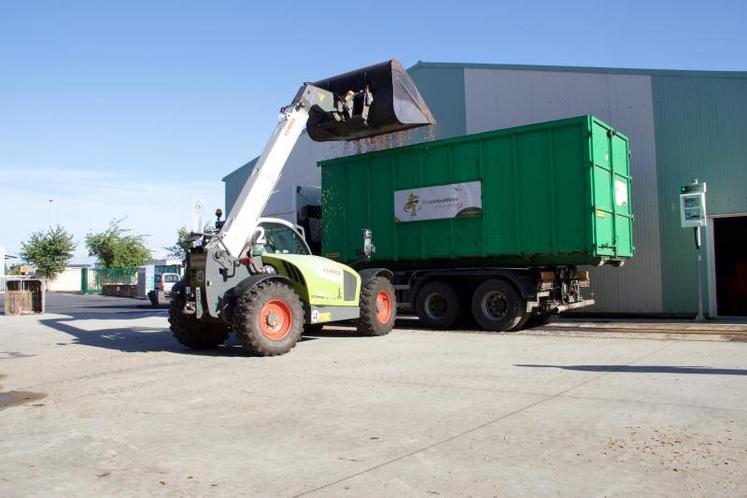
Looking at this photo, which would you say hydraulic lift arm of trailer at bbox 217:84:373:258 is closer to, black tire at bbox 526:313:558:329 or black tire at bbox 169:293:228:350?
→ black tire at bbox 169:293:228:350

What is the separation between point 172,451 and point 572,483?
8.88ft

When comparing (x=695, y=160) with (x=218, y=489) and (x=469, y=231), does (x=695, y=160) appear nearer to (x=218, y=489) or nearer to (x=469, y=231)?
(x=469, y=231)

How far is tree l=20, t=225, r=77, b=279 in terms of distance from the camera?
53875 millimetres

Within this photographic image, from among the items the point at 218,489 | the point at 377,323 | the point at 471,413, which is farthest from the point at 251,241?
the point at 218,489

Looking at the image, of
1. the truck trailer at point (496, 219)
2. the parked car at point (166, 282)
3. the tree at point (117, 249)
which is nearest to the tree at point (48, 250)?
the tree at point (117, 249)

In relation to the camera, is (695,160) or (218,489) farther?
(695,160)

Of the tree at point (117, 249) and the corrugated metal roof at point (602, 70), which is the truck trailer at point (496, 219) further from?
the tree at point (117, 249)

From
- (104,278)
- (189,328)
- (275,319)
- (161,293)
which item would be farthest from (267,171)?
(104,278)

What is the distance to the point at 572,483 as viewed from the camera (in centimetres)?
362

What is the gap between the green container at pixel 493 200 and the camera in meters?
11.6

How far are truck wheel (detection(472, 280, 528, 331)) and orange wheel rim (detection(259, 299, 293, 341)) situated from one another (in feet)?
15.6

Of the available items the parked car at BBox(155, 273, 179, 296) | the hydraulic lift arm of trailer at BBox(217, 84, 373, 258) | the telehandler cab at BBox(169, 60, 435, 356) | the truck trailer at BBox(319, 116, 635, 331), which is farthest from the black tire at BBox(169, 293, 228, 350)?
the parked car at BBox(155, 273, 179, 296)

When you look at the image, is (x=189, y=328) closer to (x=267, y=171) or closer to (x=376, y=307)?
(x=267, y=171)

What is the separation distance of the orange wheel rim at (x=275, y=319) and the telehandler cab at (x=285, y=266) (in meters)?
0.01
